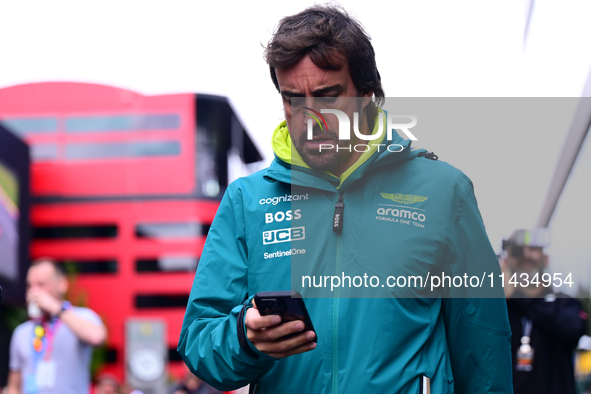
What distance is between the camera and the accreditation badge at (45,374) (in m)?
3.32

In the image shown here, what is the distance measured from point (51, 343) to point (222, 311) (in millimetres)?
2402

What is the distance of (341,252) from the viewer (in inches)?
57.0

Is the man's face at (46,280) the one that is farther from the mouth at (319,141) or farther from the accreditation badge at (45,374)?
the mouth at (319,141)

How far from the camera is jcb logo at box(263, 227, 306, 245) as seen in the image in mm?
1492

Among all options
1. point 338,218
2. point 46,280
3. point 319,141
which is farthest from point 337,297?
point 46,280

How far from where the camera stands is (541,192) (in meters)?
3.47

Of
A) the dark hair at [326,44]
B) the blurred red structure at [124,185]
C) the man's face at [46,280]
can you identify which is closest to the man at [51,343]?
the man's face at [46,280]

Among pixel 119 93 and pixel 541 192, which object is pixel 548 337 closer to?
pixel 541 192

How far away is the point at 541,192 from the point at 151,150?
32389mm

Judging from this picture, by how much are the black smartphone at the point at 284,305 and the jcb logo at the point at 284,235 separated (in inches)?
Answer: 13.0

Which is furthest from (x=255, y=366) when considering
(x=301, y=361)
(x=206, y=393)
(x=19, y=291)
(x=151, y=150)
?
(x=151, y=150)

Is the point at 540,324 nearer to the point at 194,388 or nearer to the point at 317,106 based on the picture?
the point at 317,106

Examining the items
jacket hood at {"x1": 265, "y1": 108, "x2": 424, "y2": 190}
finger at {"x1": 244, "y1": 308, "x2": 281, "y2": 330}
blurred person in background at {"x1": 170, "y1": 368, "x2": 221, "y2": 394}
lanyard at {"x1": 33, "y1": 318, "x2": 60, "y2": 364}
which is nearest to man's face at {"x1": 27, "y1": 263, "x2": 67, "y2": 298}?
lanyard at {"x1": 33, "y1": 318, "x2": 60, "y2": 364}

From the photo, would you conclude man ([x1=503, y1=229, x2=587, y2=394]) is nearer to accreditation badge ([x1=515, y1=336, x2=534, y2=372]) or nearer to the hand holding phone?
accreditation badge ([x1=515, y1=336, x2=534, y2=372])
